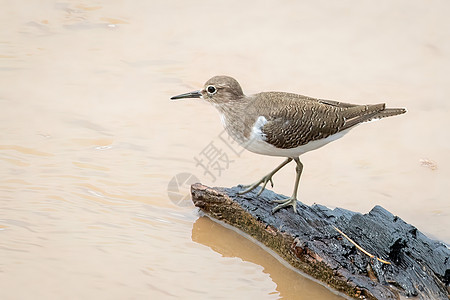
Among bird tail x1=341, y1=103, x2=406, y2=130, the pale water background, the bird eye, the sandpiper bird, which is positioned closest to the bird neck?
the sandpiper bird

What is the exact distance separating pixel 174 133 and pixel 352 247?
3.45 m

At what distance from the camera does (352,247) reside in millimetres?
5824

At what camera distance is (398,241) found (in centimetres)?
570

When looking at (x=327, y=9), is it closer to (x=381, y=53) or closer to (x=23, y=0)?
(x=381, y=53)

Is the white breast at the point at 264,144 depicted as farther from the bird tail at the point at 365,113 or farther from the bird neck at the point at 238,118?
the bird tail at the point at 365,113

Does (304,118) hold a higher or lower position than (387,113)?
lower

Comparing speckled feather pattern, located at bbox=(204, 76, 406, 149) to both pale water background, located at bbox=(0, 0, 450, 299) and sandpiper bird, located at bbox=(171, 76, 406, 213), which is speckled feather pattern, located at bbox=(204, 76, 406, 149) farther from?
pale water background, located at bbox=(0, 0, 450, 299)

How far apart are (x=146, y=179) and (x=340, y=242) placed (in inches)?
104

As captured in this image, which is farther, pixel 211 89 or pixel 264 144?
pixel 211 89

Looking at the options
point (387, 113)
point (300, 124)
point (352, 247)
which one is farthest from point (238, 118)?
point (352, 247)

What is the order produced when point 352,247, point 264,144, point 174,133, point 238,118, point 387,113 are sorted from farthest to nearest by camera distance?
1. point 174,133
2. point 387,113
3. point 238,118
4. point 264,144
5. point 352,247

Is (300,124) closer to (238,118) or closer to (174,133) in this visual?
(238,118)

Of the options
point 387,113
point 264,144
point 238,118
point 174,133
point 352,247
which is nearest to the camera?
point 352,247

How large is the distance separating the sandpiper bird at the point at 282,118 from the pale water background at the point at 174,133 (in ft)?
3.83
